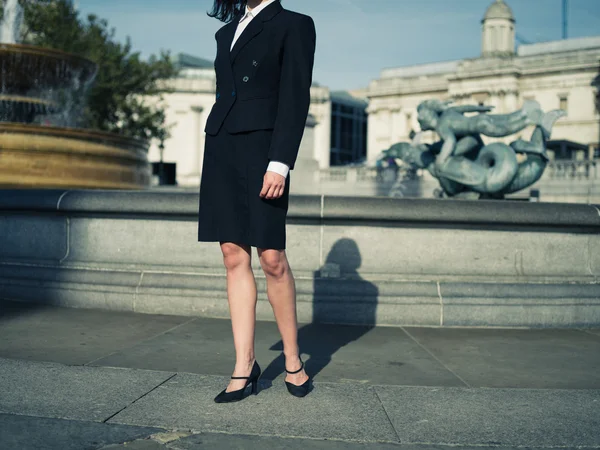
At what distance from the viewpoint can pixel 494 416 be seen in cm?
327

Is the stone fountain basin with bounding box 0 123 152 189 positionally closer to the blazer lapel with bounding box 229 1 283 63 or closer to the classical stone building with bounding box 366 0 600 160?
the blazer lapel with bounding box 229 1 283 63

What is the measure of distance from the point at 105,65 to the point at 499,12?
4946 centimetres

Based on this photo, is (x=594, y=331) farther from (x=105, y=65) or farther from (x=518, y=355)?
(x=105, y=65)

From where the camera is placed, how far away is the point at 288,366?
3.59 m

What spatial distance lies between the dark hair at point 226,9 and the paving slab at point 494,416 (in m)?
2.08

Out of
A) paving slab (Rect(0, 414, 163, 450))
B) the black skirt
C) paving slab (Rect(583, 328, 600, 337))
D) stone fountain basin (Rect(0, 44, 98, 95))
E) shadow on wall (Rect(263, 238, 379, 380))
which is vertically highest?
stone fountain basin (Rect(0, 44, 98, 95))

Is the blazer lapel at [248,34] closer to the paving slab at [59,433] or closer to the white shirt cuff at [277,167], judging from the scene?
the white shirt cuff at [277,167]

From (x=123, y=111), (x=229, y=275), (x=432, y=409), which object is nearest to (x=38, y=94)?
(x=229, y=275)

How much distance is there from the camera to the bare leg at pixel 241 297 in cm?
353

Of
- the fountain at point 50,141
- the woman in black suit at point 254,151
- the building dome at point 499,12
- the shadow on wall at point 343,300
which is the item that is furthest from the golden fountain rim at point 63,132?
the building dome at point 499,12

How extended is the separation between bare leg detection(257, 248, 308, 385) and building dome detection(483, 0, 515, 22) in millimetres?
74450

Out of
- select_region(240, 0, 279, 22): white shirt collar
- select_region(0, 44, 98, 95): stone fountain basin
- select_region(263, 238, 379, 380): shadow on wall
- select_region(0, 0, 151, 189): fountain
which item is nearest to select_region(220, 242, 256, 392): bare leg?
select_region(240, 0, 279, 22): white shirt collar

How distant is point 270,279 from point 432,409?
3.20 ft

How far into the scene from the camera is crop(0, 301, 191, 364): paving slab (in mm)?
4383
